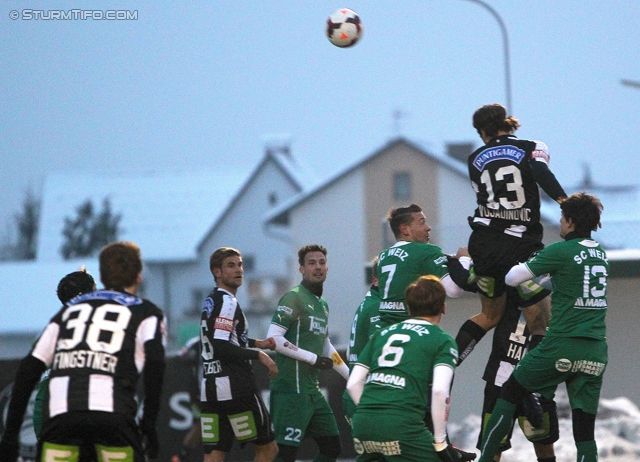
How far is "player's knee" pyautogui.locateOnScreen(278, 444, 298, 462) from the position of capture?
1036 centimetres

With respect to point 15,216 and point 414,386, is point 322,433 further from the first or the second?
point 15,216

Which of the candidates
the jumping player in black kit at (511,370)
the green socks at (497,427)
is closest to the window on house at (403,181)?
the jumping player in black kit at (511,370)

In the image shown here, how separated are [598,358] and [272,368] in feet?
8.51

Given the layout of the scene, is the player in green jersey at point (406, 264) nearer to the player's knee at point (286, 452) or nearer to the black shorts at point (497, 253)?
the black shorts at point (497, 253)

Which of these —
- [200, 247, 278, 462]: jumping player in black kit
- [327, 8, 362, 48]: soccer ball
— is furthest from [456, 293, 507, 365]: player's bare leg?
[327, 8, 362, 48]: soccer ball

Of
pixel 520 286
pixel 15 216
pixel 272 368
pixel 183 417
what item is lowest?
pixel 183 417

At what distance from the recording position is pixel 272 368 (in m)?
9.39

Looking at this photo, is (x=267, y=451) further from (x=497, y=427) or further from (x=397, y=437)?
A: (x=397, y=437)

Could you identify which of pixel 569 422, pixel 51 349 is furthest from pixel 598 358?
pixel 569 422

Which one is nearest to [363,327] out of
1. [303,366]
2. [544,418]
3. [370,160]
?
[303,366]

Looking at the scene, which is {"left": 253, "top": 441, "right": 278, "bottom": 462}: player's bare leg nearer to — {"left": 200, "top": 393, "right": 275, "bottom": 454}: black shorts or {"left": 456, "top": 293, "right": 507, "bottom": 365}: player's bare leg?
{"left": 200, "top": 393, "right": 275, "bottom": 454}: black shorts

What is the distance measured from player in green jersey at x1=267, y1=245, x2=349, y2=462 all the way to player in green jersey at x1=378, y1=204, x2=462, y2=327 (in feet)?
4.61

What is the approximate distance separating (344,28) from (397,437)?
6.23 m

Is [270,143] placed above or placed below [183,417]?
above
